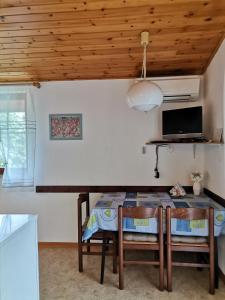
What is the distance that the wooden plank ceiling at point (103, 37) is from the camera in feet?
7.47

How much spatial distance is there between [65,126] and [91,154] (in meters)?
0.51

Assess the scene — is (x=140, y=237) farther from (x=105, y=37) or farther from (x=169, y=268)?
(x=105, y=37)

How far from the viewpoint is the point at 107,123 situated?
3539 millimetres

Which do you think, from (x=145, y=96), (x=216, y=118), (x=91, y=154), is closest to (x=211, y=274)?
(x=216, y=118)

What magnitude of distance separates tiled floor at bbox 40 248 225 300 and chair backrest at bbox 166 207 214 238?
60 cm

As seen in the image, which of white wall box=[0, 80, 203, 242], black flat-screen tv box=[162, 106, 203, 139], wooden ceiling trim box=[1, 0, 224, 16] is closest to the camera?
wooden ceiling trim box=[1, 0, 224, 16]

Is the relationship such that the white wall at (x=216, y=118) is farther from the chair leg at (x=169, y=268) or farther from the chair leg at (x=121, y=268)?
the chair leg at (x=121, y=268)

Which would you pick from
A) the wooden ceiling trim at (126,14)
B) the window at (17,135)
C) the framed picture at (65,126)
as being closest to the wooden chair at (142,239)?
the framed picture at (65,126)

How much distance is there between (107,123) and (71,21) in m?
1.41

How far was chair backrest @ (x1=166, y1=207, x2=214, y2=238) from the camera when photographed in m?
2.35

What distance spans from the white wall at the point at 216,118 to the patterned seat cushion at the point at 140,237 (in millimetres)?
738

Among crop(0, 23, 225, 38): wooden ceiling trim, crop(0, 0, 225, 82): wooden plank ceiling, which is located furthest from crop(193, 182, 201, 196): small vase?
crop(0, 23, 225, 38): wooden ceiling trim

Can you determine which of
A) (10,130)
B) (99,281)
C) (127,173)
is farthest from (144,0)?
(99,281)

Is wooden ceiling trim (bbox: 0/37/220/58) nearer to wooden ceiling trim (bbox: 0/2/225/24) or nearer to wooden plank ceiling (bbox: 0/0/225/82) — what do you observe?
wooden plank ceiling (bbox: 0/0/225/82)
